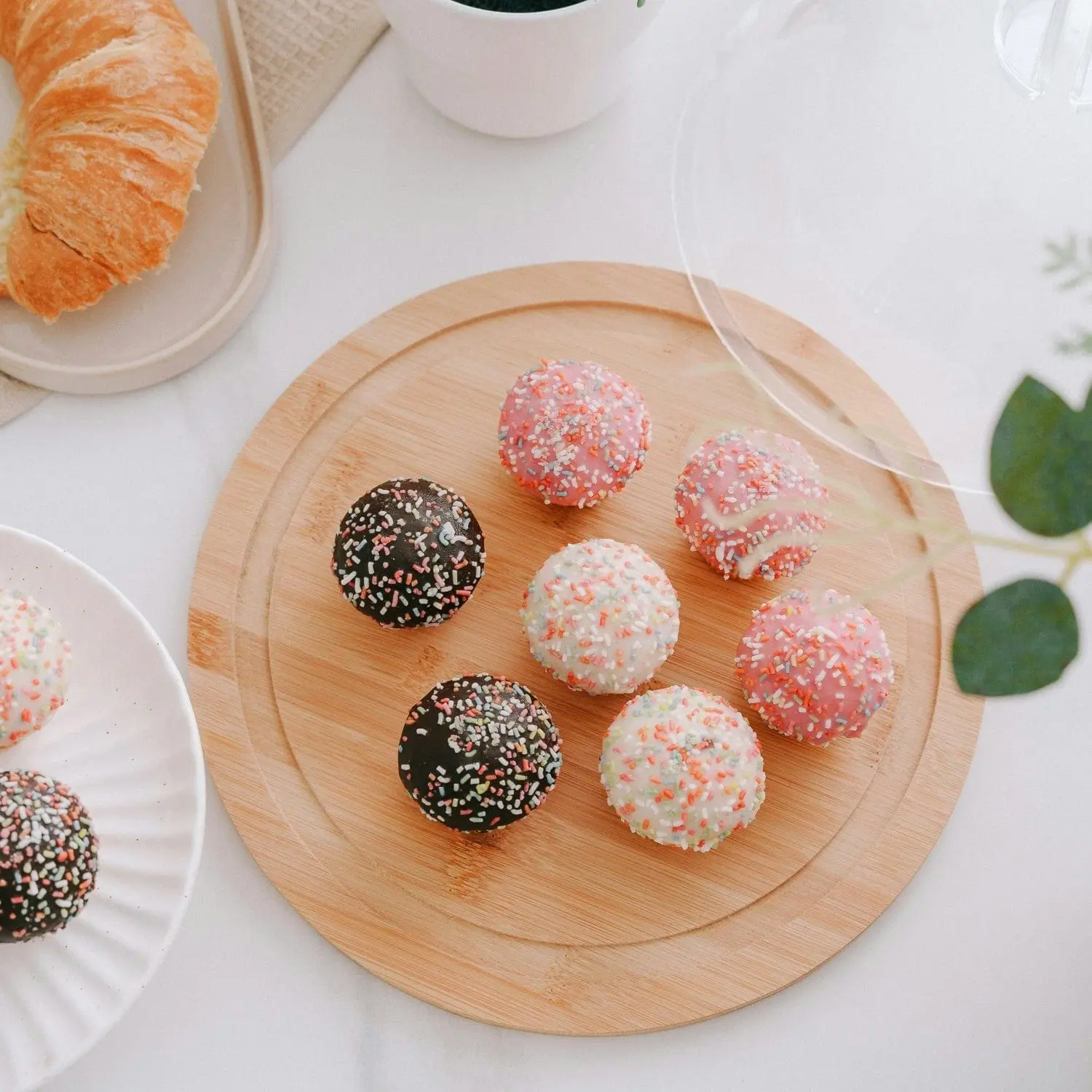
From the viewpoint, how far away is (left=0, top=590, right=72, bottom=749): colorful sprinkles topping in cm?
109

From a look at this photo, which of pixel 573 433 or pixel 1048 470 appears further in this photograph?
pixel 573 433

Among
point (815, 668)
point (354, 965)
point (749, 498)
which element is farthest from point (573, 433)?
point (354, 965)

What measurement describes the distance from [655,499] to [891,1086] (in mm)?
655

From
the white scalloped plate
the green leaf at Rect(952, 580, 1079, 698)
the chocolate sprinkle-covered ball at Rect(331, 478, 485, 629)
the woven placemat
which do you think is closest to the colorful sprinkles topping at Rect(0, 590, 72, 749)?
the white scalloped plate

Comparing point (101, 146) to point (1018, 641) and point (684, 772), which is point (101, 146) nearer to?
point (684, 772)

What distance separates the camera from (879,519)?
53 cm

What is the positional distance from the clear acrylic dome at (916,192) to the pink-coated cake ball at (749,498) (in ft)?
1.09

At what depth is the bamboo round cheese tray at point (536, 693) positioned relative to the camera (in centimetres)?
120

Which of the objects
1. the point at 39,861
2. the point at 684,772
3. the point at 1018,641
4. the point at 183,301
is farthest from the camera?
the point at 183,301

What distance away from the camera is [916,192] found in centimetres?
80

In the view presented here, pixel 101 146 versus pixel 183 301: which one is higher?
pixel 101 146

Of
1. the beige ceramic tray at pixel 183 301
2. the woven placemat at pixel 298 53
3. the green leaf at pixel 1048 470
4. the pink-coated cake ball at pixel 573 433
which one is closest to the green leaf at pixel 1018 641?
the green leaf at pixel 1048 470

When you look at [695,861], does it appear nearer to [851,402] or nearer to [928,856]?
[928,856]

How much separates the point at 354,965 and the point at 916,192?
35.9 inches
